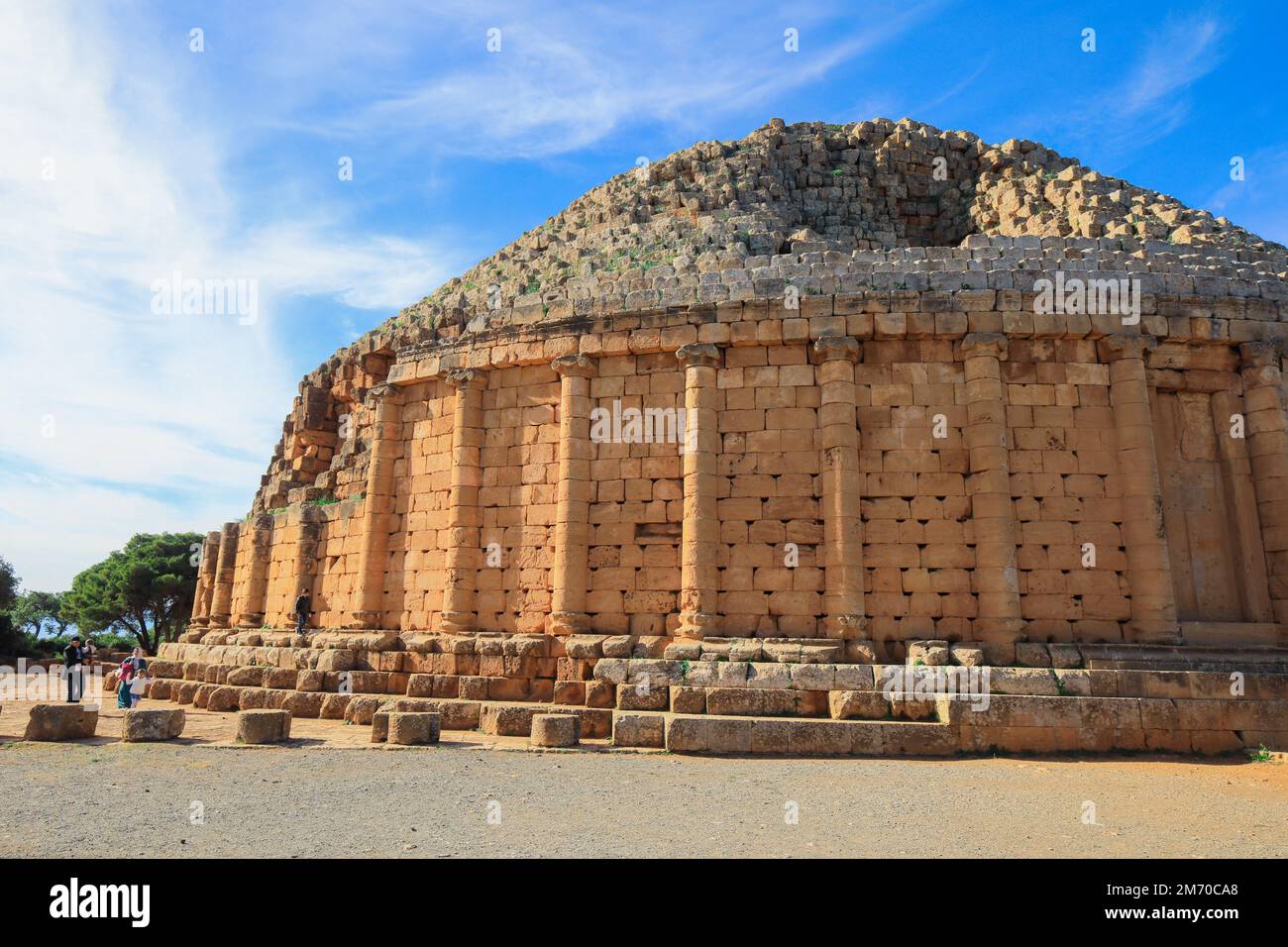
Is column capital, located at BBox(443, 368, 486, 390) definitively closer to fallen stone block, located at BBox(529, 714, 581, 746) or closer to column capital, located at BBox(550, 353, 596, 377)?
column capital, located at BBox(550, 353, 596, 377)

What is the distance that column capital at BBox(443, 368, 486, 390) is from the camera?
16.5 m

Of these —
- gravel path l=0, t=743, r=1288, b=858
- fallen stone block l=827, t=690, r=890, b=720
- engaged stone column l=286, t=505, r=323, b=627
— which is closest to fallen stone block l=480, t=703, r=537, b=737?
gravel path l=0, t=743, r=1288, b=858

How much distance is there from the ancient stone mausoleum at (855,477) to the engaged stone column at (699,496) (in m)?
0.05

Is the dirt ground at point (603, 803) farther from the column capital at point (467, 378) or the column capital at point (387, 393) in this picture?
the column capital at point (387, 393)

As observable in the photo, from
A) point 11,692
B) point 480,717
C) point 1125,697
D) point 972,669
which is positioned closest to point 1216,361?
point 1125,697

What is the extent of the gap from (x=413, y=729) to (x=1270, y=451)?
51.6 ft

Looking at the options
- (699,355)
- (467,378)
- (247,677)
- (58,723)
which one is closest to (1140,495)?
(699,355)

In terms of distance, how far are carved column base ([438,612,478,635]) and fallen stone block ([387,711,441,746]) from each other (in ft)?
10.9

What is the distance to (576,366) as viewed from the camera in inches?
606

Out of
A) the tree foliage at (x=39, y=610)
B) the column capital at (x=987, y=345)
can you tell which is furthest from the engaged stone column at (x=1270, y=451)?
the tree foliage at (x=39, y=610)

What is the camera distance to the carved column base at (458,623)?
1537cm

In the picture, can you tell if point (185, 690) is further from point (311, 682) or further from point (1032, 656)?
point (1032, 656)

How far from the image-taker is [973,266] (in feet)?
47.4

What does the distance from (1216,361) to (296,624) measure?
20640 millimetres
